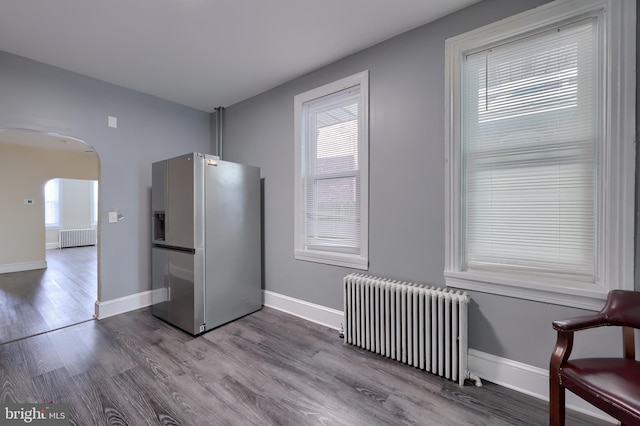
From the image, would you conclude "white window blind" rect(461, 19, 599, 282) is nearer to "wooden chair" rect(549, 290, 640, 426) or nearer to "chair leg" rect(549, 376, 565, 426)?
"wooden chair" rect(549, 290, 640, 426)

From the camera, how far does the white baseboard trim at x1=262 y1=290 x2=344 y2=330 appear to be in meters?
2.68

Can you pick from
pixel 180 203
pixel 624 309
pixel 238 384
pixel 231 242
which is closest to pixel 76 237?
pixel 180 203

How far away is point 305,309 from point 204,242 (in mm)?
1325

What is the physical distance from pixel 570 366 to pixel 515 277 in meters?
0.64

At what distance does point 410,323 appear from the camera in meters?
2.01

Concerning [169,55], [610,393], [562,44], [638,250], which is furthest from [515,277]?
[169,55]

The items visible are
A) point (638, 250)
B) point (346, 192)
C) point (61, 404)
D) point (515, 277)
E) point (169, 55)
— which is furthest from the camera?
point (346, 192)

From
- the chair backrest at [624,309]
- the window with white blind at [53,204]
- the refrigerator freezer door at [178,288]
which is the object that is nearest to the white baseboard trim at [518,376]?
the chair backrest at [624,309]

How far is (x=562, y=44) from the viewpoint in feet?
5.50

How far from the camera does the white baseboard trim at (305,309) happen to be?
268 centimetres

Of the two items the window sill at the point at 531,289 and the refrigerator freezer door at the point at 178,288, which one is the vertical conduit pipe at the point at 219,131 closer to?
the refrigerator freezer door at the point at 178,288

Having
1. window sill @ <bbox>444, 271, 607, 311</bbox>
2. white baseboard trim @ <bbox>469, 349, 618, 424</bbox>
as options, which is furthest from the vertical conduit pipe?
white baseboard trim @ <bbox>469, 349, 618, 424</bbox>

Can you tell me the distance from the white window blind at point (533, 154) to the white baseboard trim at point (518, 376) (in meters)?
0.65

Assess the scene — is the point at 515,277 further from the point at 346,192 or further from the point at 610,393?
the point at 346,192
